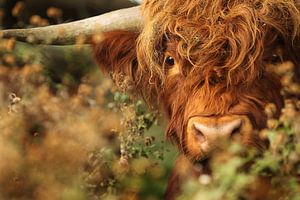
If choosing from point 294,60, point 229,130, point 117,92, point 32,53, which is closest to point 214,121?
point 229,130

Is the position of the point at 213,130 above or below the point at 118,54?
below

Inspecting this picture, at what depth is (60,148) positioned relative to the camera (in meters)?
5.76

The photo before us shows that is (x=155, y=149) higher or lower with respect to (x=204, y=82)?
lower

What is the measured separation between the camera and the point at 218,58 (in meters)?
5.64

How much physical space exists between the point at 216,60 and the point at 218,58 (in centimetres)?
2

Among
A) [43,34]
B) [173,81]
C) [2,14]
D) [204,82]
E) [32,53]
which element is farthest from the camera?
[2,14]

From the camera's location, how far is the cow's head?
533 centimetres

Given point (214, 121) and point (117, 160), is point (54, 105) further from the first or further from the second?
point (214, 121)

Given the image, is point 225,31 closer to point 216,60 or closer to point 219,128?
point 216,60

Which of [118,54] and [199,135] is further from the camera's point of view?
[118,54]

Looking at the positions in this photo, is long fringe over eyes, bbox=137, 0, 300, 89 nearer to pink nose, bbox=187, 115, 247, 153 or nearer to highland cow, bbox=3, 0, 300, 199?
highland cow, bbox=3, 0, 300, 199

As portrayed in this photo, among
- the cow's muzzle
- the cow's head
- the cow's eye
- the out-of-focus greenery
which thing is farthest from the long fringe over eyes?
the out-of-focus greenery

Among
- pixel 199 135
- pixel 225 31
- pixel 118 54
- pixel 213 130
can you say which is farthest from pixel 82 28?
pixel 213 130

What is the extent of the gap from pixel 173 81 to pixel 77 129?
73 centimetres
